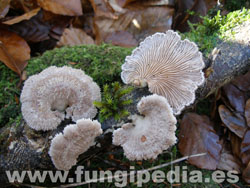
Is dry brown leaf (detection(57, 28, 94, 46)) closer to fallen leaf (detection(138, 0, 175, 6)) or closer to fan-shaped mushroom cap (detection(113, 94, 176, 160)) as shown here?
fallen leaf (detection(138, 0, 175, 6))

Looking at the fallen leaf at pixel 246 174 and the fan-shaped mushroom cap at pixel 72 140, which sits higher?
the fan-shaped mushroom cap at pixel 72 140

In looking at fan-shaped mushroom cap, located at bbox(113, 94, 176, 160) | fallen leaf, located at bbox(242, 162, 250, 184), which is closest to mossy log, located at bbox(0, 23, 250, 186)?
fan-shaped mushroom cap, located at bbox(113, 94, 176, 160)

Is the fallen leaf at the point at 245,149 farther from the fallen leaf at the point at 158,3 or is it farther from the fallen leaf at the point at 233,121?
the fallen leaf at the point at 158,3

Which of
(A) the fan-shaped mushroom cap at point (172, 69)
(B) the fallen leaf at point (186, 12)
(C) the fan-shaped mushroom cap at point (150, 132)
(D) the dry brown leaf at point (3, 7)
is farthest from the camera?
→ (B) the fallen leaf at point (186, 12)

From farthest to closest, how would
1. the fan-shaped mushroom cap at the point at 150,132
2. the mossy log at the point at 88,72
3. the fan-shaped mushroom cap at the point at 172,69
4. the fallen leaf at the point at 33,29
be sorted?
the fallen leaf at the point at 33,29 → the mossy log at the point at 88,72 → the fan-shaped mushroom cap at the point at 172,69 → the fan-shaped mushroom cap at the point at 150,132

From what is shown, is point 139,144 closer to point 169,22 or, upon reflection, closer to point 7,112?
point 7,112

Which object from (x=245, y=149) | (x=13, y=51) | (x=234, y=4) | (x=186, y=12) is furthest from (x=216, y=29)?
(x=13, y=51)

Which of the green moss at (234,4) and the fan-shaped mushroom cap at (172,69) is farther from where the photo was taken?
the green moss at (234,4)

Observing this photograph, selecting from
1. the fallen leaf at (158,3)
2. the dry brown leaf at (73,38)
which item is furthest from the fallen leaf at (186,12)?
the dry brown leaf at (73,38)
